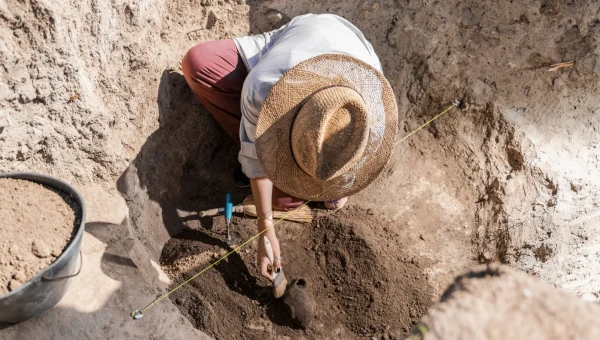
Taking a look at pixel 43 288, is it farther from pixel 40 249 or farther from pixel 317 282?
pixel 317 282

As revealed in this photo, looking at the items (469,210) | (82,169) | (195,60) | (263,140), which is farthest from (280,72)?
(469,210)

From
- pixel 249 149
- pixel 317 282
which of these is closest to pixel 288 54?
pixel 249 149

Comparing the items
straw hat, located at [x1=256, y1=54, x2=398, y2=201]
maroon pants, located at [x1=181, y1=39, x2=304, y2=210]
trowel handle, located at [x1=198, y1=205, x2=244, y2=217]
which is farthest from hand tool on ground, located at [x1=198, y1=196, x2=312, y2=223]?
straw hat, located at [x1=256, y1=54, x2=398, y2=201]

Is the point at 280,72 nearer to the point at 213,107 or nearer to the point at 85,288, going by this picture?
the point at 213,107

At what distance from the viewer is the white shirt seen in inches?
96.4

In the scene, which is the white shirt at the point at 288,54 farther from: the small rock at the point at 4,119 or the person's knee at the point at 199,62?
the small rock at the point at 4,119

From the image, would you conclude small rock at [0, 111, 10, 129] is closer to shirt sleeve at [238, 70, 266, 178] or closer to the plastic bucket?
the plastic bucket

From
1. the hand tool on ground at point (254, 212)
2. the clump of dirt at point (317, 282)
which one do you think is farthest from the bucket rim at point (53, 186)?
the hand tool on ground at point (254, 212)

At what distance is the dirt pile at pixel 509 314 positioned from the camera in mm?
1355

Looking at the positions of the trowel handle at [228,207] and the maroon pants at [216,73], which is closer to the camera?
the maroon pants at [216,73]

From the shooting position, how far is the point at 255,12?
3455 millimetres

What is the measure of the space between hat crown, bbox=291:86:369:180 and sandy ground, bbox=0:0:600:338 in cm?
104

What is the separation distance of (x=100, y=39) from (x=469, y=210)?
2.34 metres

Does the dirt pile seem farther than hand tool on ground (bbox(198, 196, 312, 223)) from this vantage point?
No
